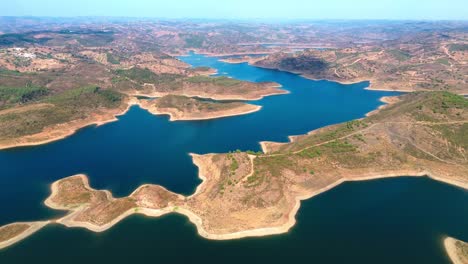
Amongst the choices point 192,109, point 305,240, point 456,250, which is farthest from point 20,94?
point 456,250

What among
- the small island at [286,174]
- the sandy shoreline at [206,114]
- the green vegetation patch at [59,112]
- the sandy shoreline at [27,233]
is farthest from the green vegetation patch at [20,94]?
the sandy shoreline at [27,233]

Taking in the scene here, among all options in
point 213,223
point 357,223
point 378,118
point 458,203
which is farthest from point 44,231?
point 378,118

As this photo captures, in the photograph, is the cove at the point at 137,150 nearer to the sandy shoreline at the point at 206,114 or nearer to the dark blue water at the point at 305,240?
the sandy shoreline at the point at 206,114

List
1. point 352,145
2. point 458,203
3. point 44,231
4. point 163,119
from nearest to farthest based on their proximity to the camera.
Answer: point 44,231 < point 458,203 < point 352,145 < point 163,119

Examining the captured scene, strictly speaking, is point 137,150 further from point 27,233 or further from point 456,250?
point 456,250

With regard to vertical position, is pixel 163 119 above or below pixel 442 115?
below

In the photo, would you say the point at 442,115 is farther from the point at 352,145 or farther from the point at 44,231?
the point at 44,231
